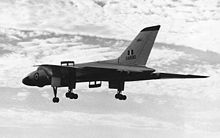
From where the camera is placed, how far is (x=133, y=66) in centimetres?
4575

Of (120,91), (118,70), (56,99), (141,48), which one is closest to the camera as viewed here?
(118,70)

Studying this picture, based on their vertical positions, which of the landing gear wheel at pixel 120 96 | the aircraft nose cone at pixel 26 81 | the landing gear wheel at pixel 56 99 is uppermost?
the aircraft nose cone at pixel 26 81

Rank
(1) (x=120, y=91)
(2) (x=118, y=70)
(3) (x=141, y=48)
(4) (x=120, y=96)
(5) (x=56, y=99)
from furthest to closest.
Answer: (5) (x=56, y=99) → (4) (x=120, y=96) → (1) (x=120, y=91) → (3) (x=141, y=48) → (2) (x=118, y=70)

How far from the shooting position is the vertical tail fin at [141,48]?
46.3 metres

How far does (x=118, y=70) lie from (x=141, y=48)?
13.5 feet

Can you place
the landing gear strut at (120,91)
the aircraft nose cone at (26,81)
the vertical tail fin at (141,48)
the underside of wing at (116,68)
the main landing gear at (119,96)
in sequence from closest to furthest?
1. the underside of wing at (116,68)
2. the vertical tail fin at (141,48)
3. the landing gear strut at (120,91)
4. the main landing gear at (119,96)
5. the aircraft nose cone at (26,81)

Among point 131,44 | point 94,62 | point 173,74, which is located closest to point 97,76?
point 94,62

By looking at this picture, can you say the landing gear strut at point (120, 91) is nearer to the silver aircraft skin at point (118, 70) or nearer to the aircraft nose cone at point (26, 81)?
the silver aircraft skin at point (118, 70)

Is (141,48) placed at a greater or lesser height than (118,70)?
greater

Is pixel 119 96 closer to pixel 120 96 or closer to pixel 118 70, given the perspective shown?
pixel 120 96

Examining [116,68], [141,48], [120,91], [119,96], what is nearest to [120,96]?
[119,96]

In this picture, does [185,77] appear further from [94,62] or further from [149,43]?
[94,62]

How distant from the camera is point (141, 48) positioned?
4659 centimetres

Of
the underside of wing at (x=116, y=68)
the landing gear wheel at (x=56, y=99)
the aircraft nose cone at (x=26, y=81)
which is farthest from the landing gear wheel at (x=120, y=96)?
the aircraft nose cone at (x=26, y=81)
